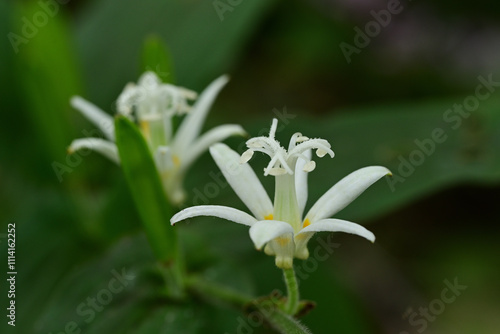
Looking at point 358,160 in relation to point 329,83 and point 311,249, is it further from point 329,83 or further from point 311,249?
point 329,83

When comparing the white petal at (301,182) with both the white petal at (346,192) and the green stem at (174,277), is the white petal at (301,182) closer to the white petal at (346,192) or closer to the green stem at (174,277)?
the white petal at (346,192)

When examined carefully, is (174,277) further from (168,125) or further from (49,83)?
(49,83)

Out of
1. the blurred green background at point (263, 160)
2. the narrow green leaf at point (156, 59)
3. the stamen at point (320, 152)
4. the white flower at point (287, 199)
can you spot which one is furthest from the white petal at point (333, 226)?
the narrow green leaf at point (156, 59)

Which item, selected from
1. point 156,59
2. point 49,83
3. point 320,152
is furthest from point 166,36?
point 320,152

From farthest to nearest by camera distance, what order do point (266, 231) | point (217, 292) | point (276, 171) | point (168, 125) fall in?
1. point (168, 125)
2. point (217, 292)
3. point (276, 171)
4. point (266, 231)

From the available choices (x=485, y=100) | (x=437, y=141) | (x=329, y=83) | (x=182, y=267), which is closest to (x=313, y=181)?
(x=437, y=141)

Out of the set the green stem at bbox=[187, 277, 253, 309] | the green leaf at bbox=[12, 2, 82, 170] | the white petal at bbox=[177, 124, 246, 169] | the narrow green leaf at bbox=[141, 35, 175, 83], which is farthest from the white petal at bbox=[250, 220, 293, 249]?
the green leaf at bbox=[12, 2, 82, 170]
